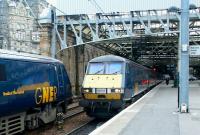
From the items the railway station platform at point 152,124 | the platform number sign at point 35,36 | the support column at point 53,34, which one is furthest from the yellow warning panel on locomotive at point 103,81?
the platform number sign at point 35,36

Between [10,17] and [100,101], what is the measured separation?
45.7ft

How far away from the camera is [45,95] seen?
636 inches

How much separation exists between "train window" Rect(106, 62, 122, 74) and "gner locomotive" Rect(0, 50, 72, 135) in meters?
2.59

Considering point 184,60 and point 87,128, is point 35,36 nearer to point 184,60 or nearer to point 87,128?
point 87,128

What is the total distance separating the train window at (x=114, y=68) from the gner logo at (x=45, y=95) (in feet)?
12.8

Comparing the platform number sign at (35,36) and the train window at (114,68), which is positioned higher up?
the platform number sign at (35,36)

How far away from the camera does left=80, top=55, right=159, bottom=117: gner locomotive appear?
63.3ft

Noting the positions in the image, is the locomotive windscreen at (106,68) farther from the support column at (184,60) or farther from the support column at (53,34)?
the support column at (53,34)

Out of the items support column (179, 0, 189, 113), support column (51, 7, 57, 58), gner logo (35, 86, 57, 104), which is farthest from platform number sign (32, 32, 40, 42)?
support column (179, 0, 189, 113)

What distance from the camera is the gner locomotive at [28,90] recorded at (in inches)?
513

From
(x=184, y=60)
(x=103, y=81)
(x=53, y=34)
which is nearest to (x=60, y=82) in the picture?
(x=103, y=81)

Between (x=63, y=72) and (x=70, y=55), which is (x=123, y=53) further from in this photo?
(x=63, y=72)

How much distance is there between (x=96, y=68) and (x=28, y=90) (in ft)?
22.6

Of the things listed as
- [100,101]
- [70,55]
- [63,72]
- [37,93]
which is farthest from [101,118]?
[70,55]
